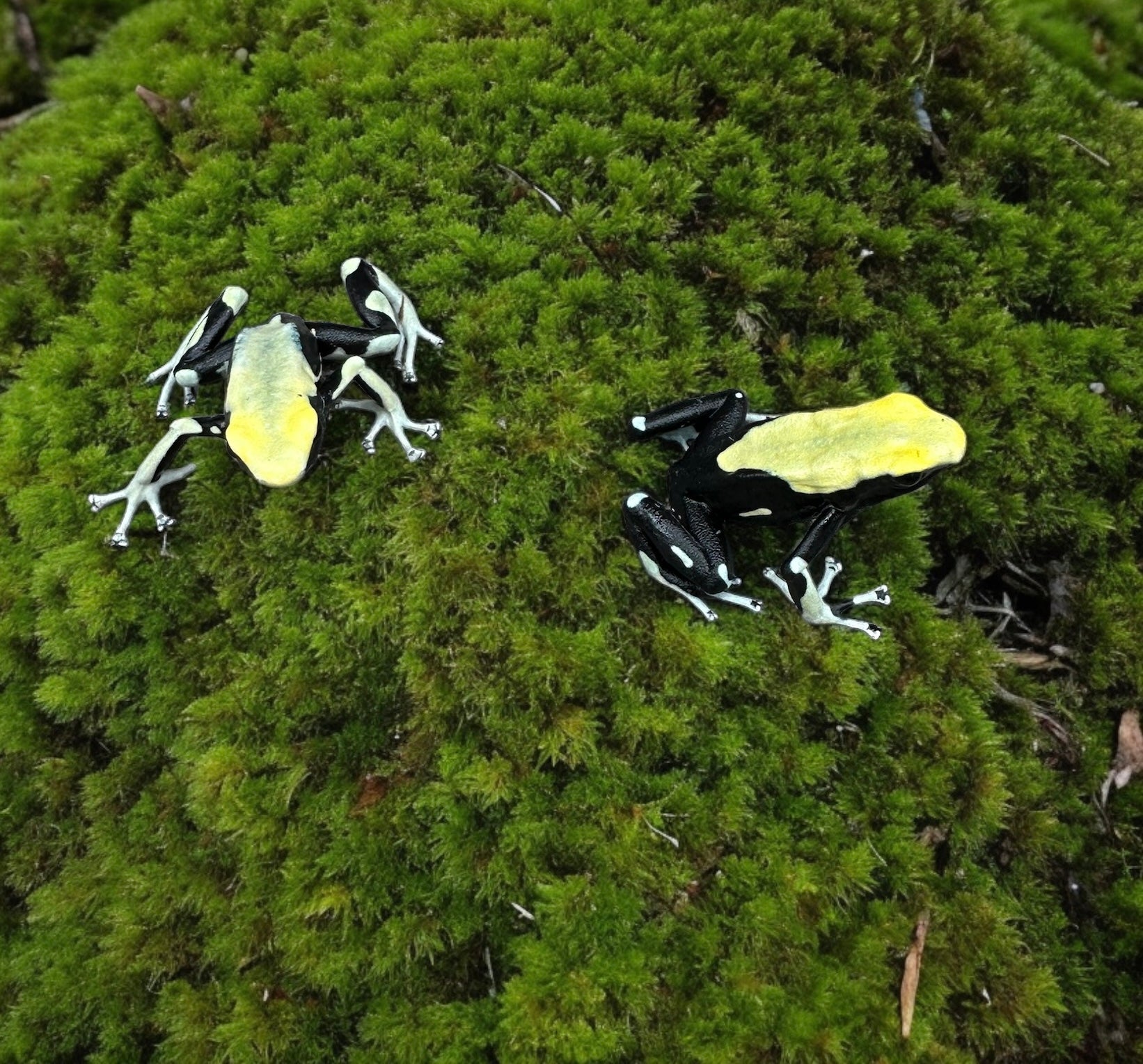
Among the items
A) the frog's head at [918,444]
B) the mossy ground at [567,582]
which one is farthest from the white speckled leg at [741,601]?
the frog's head at [918,444]

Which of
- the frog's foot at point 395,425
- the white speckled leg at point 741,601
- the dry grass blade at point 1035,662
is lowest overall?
the dry grass blade at point 1035,662

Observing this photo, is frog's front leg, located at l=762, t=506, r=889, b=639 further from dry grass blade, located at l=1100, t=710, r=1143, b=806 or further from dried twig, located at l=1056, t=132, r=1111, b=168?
dried twig, located at l=1056, t=132, r=1111, b=168

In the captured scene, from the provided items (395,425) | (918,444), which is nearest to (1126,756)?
(918,444)

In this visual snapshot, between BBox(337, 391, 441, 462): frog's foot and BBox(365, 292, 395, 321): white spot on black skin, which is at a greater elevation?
BBox(365, 292, 395, 321): white spot on black skin

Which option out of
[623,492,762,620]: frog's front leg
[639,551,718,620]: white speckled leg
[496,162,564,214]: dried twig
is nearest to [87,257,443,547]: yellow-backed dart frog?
[496,162,564,214]: dried twig

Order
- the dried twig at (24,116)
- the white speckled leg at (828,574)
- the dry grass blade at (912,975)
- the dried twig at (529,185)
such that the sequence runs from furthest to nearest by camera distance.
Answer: the dried twig at (24,116)
the dried twig at (529,185)
the white speckled leg at (828,574)
the dry grass blade at (912,975)

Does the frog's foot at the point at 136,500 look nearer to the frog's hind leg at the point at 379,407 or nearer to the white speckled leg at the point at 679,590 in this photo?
the frog's hind leg at the point at 379,407

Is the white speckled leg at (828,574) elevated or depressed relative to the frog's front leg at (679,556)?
depressed

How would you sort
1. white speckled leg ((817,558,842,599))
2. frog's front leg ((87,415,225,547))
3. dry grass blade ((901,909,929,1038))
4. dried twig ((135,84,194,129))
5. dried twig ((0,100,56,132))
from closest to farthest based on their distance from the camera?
dry grass blade ((901,909,929,1038)), white speckled leg ((817,558,842,599)), frog's front leg ((87,415,225,547)), dried twig ((135,84,194,129)), dried twig ((0,100,56,132))
